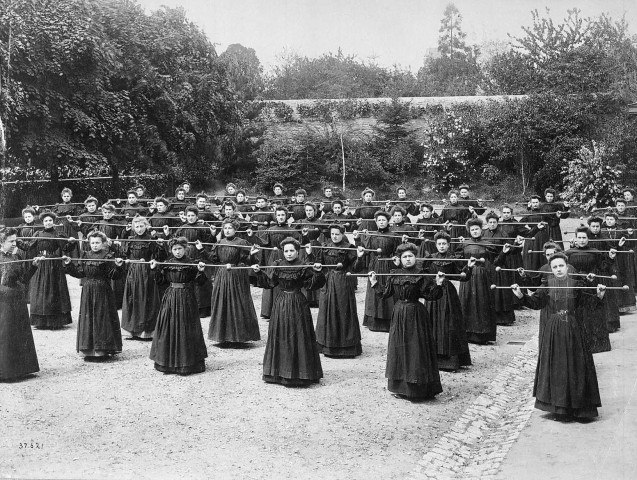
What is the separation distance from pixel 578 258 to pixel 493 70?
2292 cm

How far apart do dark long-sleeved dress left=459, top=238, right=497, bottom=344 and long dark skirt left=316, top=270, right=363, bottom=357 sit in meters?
2.25

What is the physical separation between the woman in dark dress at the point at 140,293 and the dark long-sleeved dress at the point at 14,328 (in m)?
2.61

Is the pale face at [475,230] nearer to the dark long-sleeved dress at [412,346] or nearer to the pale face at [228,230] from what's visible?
the dark long-sleeved dress at [412,346]

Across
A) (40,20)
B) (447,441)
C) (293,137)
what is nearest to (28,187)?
(40,20)

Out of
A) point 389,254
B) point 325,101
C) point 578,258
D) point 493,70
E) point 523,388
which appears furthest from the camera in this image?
point 325,101

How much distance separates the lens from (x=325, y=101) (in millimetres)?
37188

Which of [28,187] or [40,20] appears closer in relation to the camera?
[40,20]

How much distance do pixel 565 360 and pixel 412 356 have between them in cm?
209

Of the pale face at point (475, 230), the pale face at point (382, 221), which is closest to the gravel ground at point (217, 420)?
the pale face at point (475, 230)

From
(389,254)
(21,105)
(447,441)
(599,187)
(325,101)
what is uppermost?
(325,101)

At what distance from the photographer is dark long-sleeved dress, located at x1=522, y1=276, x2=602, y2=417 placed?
940 centimetres

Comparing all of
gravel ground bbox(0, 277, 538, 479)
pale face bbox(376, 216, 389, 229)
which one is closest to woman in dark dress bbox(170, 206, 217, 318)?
gravel ground bbox(0, 277, 538, 479)

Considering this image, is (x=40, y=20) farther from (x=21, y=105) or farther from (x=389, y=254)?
(x=389, y=254)

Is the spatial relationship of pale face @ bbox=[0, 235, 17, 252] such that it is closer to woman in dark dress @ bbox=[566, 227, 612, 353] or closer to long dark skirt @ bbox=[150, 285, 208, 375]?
long dark skirt @ bbox=[150, 285, 208, 375]
